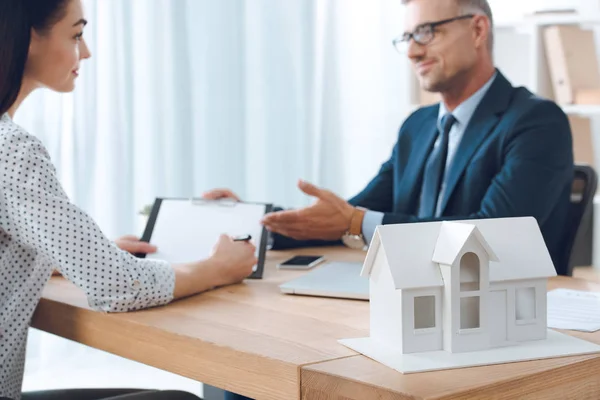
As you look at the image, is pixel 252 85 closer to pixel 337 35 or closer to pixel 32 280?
pixel 337 35

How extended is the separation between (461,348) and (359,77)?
3.09 metres

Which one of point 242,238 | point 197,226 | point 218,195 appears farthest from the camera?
point 218,195

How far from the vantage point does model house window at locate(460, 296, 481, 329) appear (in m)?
1.14

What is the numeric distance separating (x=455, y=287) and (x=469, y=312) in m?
0.05

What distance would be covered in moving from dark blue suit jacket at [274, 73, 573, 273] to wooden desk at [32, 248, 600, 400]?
33 cm

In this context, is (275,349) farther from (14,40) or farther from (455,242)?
(14,40)

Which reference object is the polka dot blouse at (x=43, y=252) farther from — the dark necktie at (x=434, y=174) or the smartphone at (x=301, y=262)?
the dark necktie at (x=434, y=174)

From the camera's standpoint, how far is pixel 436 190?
2.22 meters

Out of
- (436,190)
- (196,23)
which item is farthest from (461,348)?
(196,23)

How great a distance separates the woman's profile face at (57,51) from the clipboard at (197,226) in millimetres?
408

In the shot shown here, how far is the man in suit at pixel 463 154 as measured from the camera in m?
2.04

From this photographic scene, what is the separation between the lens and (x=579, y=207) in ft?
7.08

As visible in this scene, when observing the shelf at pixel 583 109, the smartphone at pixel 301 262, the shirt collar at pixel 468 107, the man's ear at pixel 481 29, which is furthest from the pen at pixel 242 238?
the shelf at pixel 583 109

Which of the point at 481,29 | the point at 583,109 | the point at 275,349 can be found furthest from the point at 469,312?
the point at 583,109
